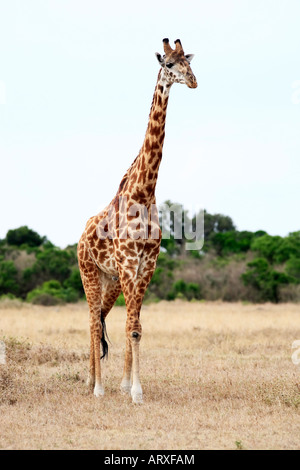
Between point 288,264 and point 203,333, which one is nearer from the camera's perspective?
point 203,333

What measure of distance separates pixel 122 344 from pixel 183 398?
583cm

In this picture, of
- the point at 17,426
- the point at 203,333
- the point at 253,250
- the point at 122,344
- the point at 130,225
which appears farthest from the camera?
the point at 253,250

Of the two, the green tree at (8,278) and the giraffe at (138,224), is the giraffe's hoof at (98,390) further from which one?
the green tree at (8,278)

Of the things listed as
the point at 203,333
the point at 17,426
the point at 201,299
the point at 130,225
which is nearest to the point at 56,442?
the point at 17,426

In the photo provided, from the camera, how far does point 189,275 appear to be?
3369 cm

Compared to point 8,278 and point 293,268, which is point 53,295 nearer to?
point 8,278

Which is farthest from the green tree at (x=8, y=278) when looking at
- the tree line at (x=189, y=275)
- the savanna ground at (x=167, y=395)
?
the savanna ground at (x=167, y=395)

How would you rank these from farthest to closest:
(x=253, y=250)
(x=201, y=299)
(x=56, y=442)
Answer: (x=253, y=250), (x=201, y=299), (x=56, y=442)

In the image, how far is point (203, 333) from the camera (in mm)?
14398

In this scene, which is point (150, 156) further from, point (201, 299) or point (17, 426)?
point (201, 299)

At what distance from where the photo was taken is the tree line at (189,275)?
29656 mm

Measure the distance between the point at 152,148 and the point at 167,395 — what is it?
3045mm

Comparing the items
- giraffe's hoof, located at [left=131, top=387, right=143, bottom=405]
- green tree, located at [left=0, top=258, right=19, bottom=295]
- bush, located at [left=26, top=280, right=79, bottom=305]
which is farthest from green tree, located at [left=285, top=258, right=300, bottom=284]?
giraffe's hoof, located at [left=131, top=387, right=143, bottom=405]

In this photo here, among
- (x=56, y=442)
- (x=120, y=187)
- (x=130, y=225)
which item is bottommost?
(x=56, y=442)
